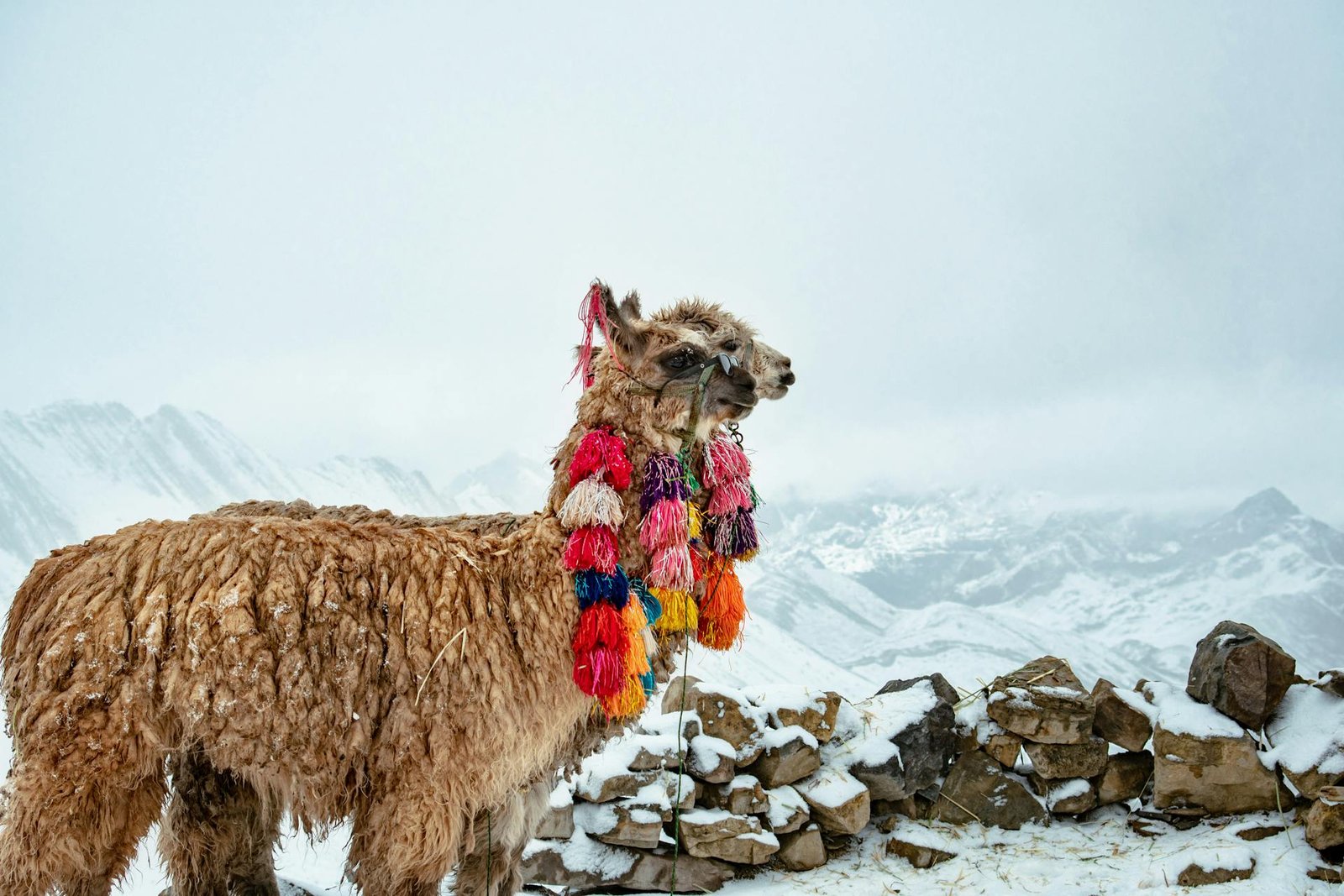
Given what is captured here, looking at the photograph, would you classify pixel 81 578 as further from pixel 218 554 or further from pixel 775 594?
pixel 775 594

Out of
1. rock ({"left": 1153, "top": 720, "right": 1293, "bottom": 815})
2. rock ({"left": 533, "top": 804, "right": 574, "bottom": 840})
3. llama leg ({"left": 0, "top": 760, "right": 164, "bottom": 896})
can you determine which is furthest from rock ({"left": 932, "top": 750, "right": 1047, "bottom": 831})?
llama leg ({"left": 0, "top": 760, "right": 164, "bottom": 896})

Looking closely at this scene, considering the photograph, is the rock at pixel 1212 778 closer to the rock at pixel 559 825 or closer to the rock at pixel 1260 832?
the rock at pixel 1260 832

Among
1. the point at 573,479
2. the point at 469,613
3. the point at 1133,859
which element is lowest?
the point at 1133,859

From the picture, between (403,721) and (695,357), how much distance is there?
1547 mm

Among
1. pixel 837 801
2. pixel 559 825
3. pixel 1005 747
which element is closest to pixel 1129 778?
pixel 1005 747

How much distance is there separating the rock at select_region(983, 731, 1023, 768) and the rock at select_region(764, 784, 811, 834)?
1126 mm

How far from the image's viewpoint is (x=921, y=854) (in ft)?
14.8

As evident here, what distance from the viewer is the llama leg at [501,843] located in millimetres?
3033

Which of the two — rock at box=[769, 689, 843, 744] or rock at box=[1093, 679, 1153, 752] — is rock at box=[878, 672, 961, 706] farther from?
rock at box=[1093, 679, 1153, 752]

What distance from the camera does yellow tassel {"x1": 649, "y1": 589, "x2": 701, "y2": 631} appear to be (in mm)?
3090

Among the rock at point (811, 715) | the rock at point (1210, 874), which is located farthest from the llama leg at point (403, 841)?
the rock at point (1210, 874)

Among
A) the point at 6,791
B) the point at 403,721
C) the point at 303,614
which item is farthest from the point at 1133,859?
the point at 6,791

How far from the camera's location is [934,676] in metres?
5.32

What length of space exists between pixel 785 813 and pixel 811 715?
1.90 feet
